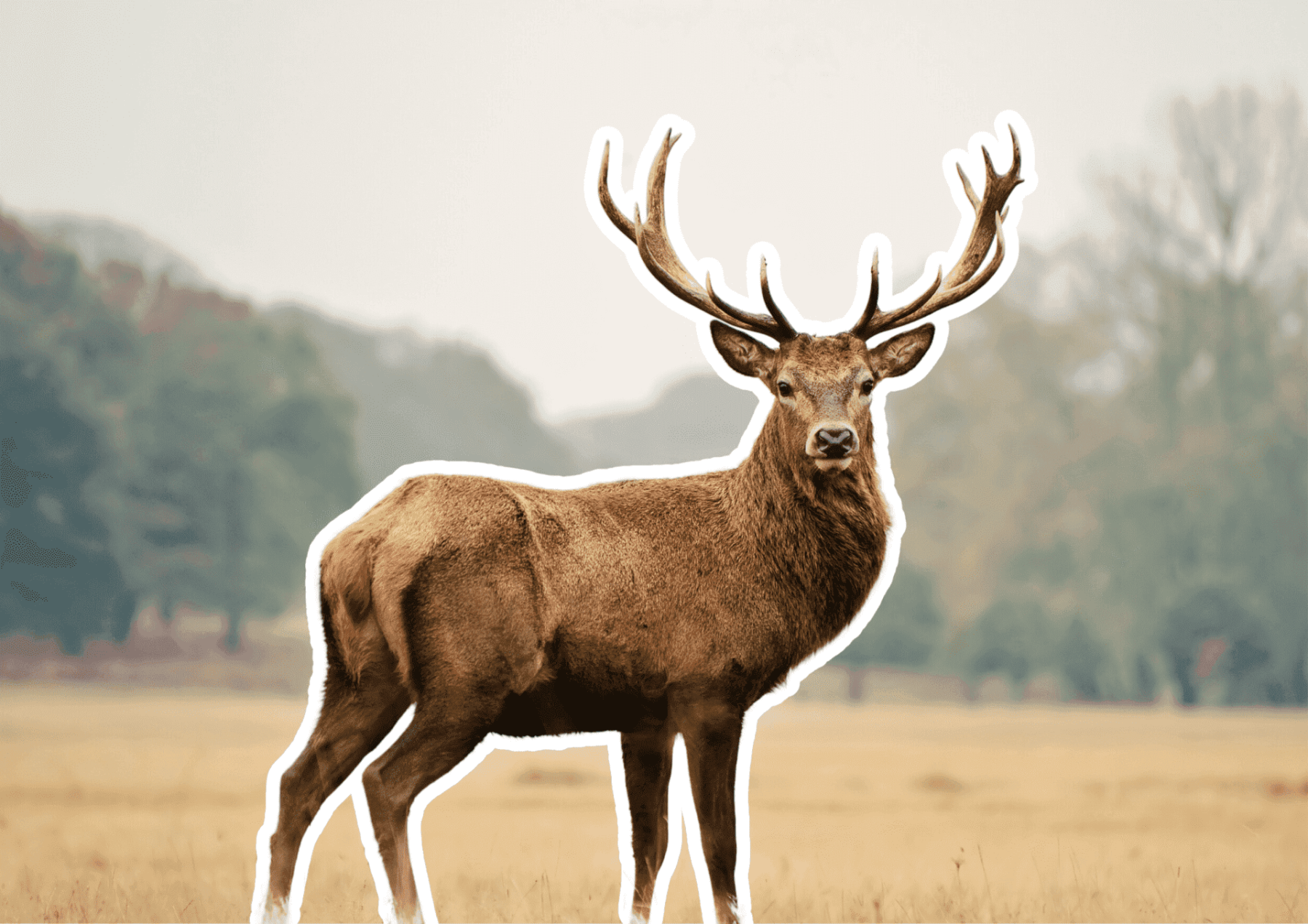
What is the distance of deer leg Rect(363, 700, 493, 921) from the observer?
609 centimetres

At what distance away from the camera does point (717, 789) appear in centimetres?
625

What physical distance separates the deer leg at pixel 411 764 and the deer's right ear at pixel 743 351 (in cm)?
223

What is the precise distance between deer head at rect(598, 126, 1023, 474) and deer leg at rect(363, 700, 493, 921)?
2.18 m

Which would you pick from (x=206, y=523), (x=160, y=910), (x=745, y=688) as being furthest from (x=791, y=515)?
(x=206, y=523)

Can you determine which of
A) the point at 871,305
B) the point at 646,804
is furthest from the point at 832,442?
the point at 646,804

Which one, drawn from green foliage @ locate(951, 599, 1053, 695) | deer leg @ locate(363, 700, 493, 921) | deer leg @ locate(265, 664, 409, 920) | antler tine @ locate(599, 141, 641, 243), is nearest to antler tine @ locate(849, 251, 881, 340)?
antler tine @ locate(599, 141, 641, 243)

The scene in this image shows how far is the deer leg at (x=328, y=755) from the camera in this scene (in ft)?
20.7

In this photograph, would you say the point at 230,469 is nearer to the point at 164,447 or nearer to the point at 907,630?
the point at 164,447

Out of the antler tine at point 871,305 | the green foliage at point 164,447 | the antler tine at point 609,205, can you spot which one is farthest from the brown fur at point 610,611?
the green foliage at point 164,447

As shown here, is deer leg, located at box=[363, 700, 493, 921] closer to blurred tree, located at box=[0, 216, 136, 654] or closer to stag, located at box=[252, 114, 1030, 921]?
stag, located at box=[252, 114, 1030, 921]

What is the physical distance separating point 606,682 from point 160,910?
3566 millimetres

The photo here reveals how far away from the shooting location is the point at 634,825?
6695mm

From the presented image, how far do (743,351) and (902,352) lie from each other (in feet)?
2.79

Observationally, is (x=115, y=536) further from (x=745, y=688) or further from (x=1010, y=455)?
(x=745, y=688)
